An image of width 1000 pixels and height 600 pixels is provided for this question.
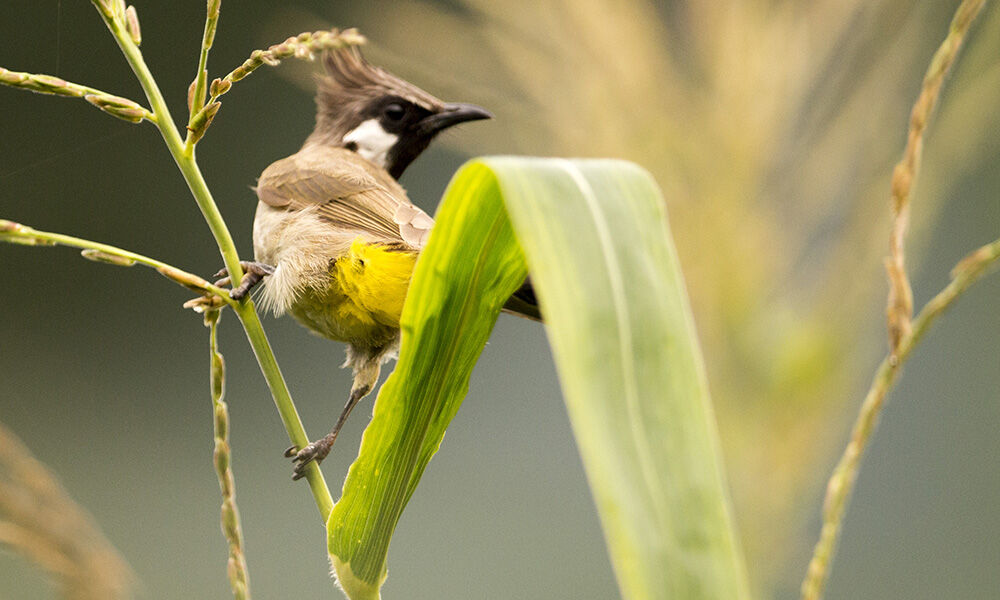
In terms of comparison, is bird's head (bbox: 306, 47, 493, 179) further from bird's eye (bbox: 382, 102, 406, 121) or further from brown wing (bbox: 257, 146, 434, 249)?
brown wing (bbox: 257, 146, 434, 249)

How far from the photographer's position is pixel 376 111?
1.39 metres

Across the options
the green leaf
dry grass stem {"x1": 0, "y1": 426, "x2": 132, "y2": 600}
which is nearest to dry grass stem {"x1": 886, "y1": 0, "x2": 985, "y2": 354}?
the green leaf

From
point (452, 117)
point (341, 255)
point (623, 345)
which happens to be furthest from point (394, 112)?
point (623, 345)

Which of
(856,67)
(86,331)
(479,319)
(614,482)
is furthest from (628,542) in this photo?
(86,331)

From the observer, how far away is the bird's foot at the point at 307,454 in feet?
2.17

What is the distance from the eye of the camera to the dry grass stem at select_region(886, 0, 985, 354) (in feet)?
1.70

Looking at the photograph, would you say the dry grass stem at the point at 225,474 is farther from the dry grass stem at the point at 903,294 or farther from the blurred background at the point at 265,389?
the blurred background at the point at 265,389

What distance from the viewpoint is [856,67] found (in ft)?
3.60

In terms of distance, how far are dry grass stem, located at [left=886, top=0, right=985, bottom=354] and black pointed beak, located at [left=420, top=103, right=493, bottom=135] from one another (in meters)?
0.74

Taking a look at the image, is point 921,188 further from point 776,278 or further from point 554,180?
point 554,180

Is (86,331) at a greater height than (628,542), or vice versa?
(628,542)

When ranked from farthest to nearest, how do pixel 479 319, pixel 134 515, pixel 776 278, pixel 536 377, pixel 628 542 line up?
pixel 536 377
pixel 134 515
pixel 776 278
pixel 479 319
pixel 628 542

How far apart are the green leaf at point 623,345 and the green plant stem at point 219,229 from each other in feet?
0.51

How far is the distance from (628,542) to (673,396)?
69 millimetres
